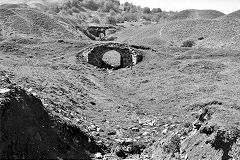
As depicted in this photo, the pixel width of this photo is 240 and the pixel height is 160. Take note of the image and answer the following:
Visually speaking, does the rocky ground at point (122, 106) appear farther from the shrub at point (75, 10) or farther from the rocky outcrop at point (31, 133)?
the shrub at point (75, 10)

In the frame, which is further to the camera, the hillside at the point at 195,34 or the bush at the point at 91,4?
the bush at the point at 91,4

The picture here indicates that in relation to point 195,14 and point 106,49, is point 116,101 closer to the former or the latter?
point 106,49

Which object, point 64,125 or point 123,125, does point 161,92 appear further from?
point 64,125

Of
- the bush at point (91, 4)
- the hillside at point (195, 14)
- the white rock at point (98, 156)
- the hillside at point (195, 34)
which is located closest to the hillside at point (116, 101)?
the white rock at point (98, 156)

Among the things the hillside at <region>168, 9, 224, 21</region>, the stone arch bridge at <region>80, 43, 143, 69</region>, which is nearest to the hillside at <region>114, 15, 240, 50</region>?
the hillside at <region>168, 9, 224, 21</region>

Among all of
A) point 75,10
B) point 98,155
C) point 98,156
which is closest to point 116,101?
point 98,155

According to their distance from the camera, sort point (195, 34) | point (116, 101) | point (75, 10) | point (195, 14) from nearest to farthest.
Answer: point (116, 101) → point (195, 34) → point (195, 14) → point (75, 10)

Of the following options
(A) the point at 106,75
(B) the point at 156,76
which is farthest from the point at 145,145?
(A) the point at 106,75

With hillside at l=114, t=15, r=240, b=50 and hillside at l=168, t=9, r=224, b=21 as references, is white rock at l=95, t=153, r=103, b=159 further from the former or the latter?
hillside at l=168, t=9, r=224, b=21

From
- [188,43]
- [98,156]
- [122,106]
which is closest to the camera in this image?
[98,156]
